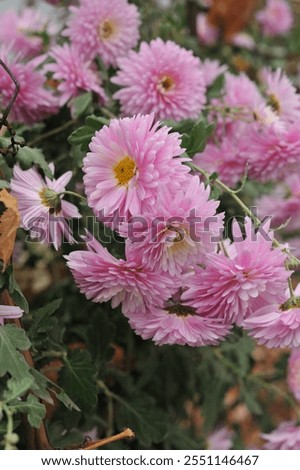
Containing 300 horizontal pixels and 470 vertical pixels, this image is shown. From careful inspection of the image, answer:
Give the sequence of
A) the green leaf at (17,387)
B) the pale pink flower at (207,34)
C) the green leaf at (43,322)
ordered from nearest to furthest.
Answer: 1. the green leaf at (17,387)
2. the green leaf at (43,322)
3. the pale pink flower at (207,34)

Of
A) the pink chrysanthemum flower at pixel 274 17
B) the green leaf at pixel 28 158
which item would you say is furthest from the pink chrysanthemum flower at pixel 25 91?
the pink chrysanthemum flower at pixel 274 17

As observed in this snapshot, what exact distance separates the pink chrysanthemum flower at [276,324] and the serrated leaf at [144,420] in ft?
0.67

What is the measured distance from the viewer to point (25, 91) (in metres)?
0.63

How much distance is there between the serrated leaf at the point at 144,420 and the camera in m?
0.65

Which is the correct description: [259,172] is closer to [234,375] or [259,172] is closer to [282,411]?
[234,375]

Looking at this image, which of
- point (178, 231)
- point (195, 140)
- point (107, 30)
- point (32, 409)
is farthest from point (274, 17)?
point (32, 409)

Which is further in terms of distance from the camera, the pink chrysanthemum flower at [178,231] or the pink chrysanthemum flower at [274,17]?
the pink chrysanthemum flower at [274,17]

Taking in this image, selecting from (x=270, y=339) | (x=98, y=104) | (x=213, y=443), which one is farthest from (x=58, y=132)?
(x=213, y=443)

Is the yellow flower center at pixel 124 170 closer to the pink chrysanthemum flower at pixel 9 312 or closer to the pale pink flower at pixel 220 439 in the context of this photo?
the pink chrysanthemum flower at pixel 9 312

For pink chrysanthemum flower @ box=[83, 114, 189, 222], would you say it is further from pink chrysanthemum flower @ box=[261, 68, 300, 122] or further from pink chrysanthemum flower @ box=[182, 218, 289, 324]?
pink chrysanthemum flower @ box=[261, 68, 300, 122]

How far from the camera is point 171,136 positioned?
18.7 inches

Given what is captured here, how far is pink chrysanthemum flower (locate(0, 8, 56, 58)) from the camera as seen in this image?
0.77 m

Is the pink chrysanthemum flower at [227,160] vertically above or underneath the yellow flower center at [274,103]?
underneath

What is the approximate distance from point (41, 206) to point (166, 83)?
176mm
